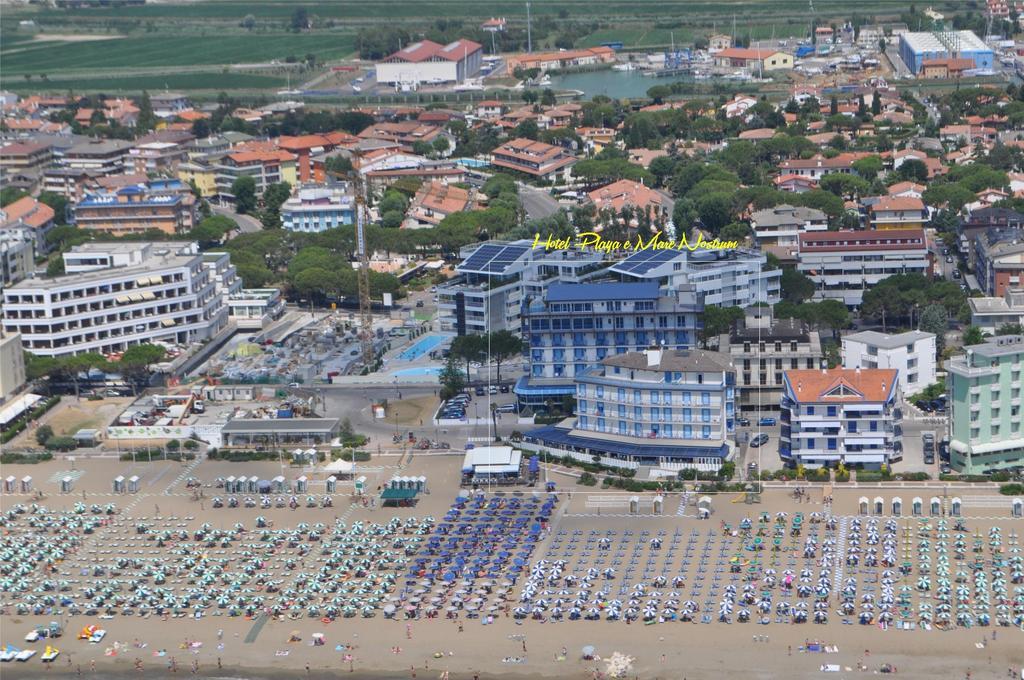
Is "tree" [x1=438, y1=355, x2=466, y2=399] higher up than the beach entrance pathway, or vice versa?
"tree" [x1=438, y1=355, x2=466, y2=399]

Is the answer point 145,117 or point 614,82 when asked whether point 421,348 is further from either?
point 614,82

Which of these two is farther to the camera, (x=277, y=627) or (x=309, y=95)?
(x=309, y=95)

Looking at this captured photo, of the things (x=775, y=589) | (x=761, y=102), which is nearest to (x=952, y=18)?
(x=761, y=102)

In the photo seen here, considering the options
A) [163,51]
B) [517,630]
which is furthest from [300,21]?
[517,630]

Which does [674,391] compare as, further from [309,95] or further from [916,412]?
[309,95]

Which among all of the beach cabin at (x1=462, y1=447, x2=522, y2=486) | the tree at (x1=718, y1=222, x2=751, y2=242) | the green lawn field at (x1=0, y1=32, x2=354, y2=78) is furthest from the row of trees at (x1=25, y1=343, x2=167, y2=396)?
the green lawn field at (x1=0, y1=32, x2=354, y2=78)

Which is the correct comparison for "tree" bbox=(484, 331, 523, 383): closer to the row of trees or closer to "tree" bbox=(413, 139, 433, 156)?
the row of trees

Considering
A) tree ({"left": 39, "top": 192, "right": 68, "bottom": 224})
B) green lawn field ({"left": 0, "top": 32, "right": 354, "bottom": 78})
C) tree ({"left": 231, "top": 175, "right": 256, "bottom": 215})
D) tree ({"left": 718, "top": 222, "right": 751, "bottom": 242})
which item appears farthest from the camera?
green lawn field ({"left": 0, "top": 32, "right": 354, "bottom": 78})

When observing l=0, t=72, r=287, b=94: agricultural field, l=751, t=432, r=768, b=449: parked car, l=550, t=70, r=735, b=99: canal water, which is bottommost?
l=751, t=432, r=768, b=449: parked car
